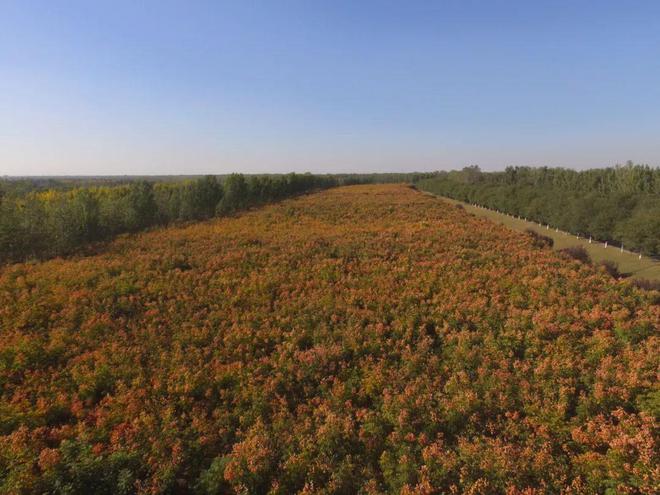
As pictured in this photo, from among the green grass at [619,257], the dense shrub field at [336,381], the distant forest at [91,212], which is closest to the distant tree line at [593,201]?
the green grass at [619,257]

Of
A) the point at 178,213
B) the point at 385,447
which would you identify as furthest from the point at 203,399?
the point at 178,213

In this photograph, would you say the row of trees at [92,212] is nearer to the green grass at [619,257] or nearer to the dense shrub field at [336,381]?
the dense shrub field at [336,381]

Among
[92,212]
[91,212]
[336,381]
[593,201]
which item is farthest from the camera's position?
[593,201]

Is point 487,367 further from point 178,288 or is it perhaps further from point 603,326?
point 178,288

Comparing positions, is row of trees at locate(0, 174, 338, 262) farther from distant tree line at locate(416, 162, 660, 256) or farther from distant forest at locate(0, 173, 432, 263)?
distant tree line at locate(416, 162, 660, 256)

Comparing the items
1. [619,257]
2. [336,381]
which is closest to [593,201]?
[619,257]

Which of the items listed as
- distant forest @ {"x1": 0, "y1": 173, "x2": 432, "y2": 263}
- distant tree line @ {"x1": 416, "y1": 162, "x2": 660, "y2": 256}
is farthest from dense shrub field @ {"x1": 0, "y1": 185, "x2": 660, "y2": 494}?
distant tree line @ {"x1": 416, "y1": 162, "x2": 660, "y2": 256}

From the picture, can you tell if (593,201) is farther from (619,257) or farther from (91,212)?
(91,212)
